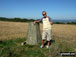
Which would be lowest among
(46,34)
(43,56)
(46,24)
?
(43,56)

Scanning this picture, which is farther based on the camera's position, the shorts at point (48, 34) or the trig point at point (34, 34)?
the trig point at point (34, 34)

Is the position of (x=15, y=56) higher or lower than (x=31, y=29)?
lower

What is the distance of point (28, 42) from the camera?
27.3 ft

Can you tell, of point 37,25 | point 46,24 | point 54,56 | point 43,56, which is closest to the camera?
point 54,56

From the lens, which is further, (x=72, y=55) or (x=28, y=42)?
(x=28, y=42)

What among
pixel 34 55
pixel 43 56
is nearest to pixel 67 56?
pixel 43 56

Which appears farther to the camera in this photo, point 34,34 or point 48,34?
point 34,34

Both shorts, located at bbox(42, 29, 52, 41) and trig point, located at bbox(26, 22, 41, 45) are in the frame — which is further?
trig point, located at bbox(26, 22, 41, 45)

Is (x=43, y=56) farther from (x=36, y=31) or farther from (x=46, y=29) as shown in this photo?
(x=36, y=31)

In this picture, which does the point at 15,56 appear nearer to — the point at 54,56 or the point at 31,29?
the point at 54,56

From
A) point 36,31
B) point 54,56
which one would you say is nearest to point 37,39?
point 36,31

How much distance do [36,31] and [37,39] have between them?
1.57 feet

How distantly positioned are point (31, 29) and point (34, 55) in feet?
7.99

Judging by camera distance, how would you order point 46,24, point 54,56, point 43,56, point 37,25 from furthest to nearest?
point 37,25 < point 46,24 < point 43,56 < point 54,56
